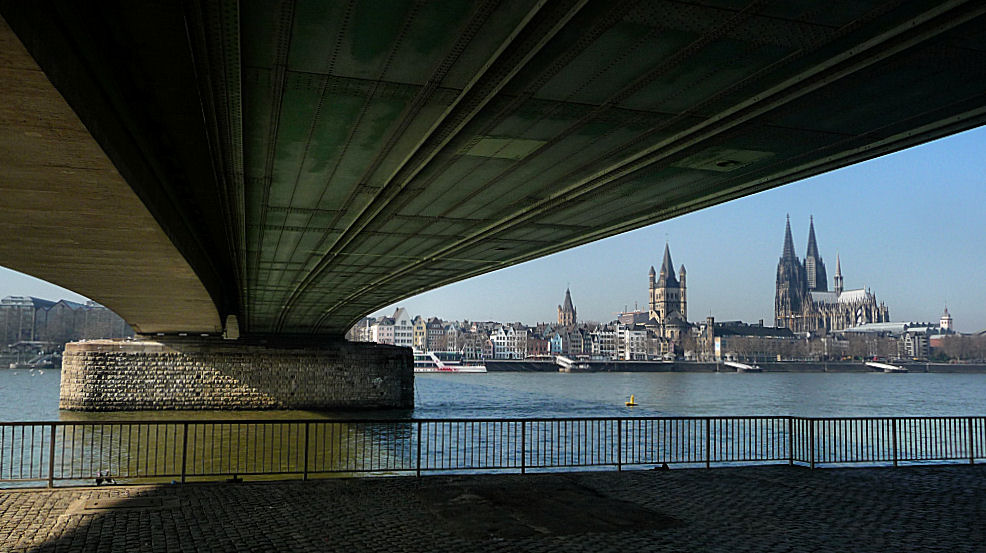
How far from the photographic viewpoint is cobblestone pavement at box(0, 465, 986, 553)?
30.8ft

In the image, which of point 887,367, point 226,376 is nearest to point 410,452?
point 226,376

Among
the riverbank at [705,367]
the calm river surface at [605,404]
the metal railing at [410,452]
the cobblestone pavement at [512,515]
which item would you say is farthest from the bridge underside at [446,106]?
the riverbank at [705,367]

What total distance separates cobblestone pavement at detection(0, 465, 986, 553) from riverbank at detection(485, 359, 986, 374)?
11541cm

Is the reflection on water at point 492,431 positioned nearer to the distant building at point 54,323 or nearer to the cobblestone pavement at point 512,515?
the cobblestone pavement at point 512,515

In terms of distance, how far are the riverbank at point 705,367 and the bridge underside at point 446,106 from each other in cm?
11290

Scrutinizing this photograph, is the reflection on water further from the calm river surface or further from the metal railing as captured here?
the metal railing

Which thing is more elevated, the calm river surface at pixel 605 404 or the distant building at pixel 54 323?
the distant building at pixel 54 323

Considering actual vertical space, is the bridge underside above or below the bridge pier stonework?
above

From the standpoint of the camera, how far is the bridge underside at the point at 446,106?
737 centimetres

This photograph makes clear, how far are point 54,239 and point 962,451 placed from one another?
28925 millimetres

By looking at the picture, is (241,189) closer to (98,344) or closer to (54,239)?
(54,239)

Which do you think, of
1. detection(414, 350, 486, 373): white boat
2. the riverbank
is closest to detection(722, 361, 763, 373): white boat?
the riverbank

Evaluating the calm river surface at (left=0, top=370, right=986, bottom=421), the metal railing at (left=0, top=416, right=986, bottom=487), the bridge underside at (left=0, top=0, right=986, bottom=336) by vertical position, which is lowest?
the calm river surface at (left=0, top=370, right=986, bottom=421)

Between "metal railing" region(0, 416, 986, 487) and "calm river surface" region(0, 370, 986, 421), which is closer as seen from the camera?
"metal railing" region(0, 416, 986, 487)
